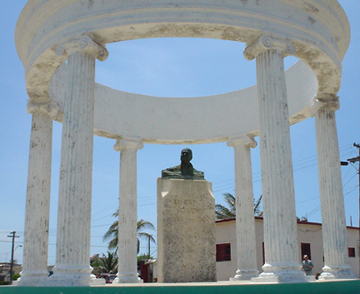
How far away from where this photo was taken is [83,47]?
832 inches

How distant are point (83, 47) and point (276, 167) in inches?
408

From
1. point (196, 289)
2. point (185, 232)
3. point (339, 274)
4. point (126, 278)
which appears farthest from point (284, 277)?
point (126, 278)

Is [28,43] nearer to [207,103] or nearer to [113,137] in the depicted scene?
[113,137]

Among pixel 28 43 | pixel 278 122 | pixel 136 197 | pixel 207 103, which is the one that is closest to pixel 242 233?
→ pixel 136 197

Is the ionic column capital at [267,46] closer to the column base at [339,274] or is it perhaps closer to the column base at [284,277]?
the column base at [284,277]

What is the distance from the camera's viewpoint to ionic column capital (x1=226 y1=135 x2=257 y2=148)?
112 feet

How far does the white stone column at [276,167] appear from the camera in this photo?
19403mm

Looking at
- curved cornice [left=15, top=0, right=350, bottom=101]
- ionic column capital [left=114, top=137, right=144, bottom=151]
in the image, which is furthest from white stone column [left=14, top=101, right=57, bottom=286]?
ionic column capital [left=114, top=137, right=144, bottom=151]

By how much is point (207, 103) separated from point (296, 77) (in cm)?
776

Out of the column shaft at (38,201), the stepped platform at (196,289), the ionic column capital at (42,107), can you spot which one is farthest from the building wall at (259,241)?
the stepped platform at (196,289)

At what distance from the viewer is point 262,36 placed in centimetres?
2133

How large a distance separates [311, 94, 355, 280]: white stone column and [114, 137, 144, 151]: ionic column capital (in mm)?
A: 13097

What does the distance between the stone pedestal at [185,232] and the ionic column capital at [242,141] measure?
31.6ft

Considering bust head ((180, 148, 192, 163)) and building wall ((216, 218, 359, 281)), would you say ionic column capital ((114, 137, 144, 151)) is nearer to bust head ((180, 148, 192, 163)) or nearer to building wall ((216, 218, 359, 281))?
bust head ((180, 148, 192, 163))
